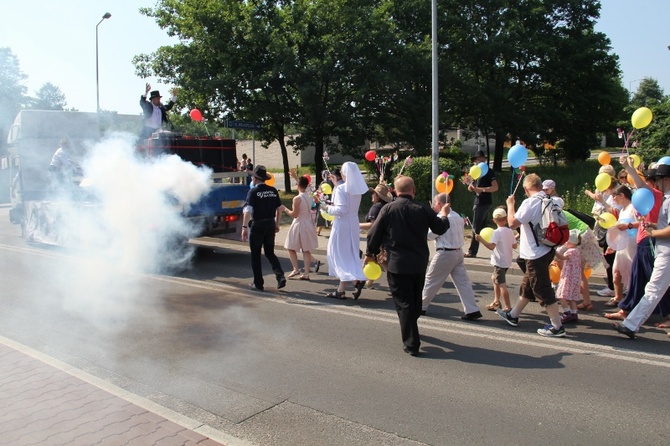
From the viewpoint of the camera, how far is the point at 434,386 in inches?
188

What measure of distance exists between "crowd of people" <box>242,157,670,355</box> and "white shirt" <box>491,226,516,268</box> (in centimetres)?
1

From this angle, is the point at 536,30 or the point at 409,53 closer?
the point at 409,53

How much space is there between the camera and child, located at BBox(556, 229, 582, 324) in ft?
21.6

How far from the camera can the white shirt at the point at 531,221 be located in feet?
19.6

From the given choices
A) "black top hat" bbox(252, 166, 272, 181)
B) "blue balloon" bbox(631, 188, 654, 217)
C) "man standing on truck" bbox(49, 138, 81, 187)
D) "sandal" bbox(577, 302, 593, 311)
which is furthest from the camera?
"man standing on truck" bbox(49, 138, 81, 187)

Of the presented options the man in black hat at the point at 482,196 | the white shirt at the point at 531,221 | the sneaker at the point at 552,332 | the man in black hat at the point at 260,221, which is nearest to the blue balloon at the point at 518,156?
the white shirt at the point at 531,221

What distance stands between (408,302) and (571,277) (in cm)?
228

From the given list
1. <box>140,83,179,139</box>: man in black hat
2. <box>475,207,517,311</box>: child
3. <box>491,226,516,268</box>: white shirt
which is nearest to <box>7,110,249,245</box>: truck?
<box>140,83,179,139</box>: man in black hat

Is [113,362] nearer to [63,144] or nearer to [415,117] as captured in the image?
[63,144]

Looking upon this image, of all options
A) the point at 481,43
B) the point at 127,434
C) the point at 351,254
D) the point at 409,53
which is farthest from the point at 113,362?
the point at 481,43

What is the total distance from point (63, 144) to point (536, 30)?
2285 centimetres

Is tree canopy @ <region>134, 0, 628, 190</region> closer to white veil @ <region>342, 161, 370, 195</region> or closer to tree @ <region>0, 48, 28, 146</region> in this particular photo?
tree @ <region>0, 48, 28, 146</region>

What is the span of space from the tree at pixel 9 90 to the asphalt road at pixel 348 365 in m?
5.56

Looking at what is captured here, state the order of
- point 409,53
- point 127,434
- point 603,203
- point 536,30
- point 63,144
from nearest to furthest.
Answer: point 127,434, point 603,203, point 63,144, point 409,53, point 536,30
